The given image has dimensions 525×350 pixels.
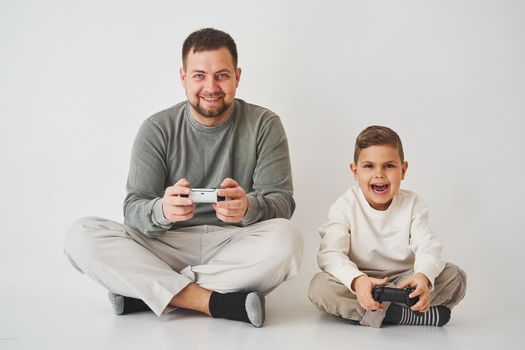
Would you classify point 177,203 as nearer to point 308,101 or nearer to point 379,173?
point 379,173

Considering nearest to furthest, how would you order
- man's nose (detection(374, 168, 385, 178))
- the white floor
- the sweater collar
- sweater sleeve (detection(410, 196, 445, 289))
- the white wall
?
1. the white floor
2. sweater sleeve (detection(410, 196, 445, 289))
3. man's nose (detection(374, 168, 385, 178))
4. the sweater collar
5. the white wall

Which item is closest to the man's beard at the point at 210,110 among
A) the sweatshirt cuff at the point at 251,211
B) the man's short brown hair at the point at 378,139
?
the sweatshirt cuff at the point at 251,211

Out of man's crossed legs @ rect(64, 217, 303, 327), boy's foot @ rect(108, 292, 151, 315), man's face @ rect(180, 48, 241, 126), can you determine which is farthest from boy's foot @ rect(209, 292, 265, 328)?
man's face @ rect(180, 48, 241, 126)

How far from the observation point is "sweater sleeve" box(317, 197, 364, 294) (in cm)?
187

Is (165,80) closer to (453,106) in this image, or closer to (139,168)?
(139,168)

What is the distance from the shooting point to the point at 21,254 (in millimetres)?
2527

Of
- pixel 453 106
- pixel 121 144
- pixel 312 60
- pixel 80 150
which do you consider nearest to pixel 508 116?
pixel 453 106

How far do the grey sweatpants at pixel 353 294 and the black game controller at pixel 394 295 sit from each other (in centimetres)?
9

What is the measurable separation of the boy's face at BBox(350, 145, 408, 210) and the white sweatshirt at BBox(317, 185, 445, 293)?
0.19ft

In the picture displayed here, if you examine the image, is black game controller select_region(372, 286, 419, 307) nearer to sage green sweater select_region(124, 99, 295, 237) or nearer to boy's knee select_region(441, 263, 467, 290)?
boy's knee select_region(441, 263, 467, 290)

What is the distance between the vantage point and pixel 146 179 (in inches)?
79.6

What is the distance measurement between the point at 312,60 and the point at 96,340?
1379 mm

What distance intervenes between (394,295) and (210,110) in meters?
0.78

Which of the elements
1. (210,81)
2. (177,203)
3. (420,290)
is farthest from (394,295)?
(210,81)
